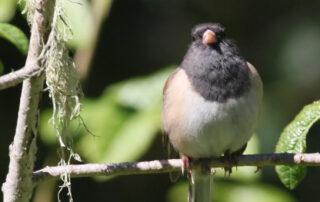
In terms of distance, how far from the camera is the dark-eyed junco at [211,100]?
253cm

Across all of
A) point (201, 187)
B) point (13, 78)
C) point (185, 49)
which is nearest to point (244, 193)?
point (201, 187)

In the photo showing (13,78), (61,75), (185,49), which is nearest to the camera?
(13,78)

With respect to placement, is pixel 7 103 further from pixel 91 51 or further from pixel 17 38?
pixel 17 38

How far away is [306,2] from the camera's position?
514cm

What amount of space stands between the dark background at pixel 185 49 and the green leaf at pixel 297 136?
7.34 ft

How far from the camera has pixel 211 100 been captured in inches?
100.0

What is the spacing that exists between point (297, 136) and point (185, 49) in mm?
3080

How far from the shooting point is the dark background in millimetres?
4508

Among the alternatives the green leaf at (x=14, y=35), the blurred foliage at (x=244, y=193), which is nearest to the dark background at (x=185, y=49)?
the blurred foliage at (x=244, y=193)

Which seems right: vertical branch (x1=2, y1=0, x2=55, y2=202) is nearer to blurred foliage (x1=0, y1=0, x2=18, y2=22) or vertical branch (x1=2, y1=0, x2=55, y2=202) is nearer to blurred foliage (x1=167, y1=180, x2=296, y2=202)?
blurred foliage (x1=0, y1=0, x2=18, y2=22)

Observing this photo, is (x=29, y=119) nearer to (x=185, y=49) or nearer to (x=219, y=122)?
(x=219, y=122)

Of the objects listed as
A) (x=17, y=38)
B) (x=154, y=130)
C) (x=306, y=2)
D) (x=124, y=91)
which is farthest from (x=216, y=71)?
(x=306, y=2)

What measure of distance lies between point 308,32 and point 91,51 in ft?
7.62

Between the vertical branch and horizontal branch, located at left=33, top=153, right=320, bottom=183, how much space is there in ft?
0.44
